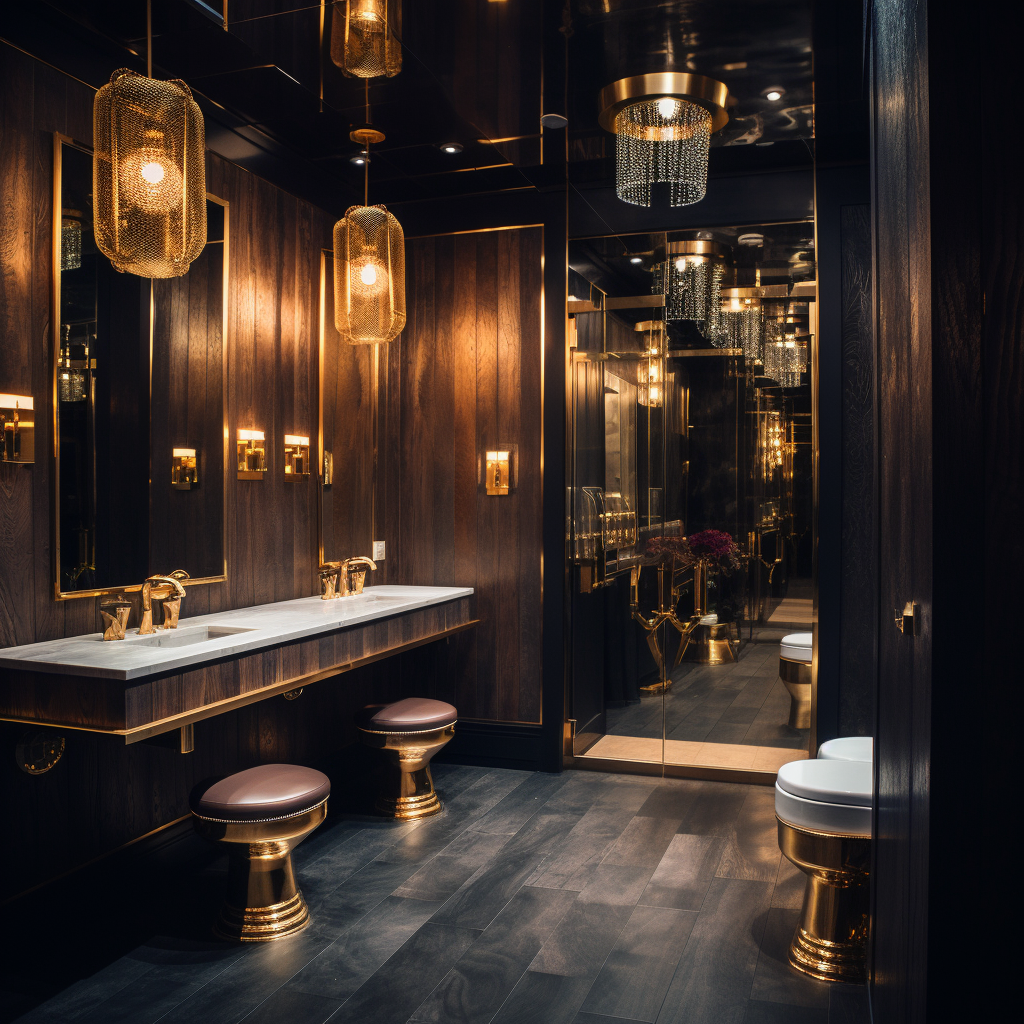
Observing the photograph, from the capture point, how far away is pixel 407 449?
4906mm

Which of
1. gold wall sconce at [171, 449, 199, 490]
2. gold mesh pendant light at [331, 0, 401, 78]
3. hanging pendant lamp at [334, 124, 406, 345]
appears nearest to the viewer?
gold mesh pendant light at [331, 0, 401, 78]

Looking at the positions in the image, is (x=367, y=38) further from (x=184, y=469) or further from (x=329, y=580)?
(x=329, y=580)

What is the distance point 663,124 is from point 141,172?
2101mm

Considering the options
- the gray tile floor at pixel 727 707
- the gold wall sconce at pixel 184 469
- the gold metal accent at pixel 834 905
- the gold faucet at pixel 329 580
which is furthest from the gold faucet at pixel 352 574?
the gold metal accent at pixel 834 905

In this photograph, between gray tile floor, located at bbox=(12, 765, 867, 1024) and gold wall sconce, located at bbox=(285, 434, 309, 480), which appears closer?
gray tile floor, located at bbox=(12, 765, 867, 1024)

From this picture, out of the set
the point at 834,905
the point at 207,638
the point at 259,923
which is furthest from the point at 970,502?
the point at 207,638

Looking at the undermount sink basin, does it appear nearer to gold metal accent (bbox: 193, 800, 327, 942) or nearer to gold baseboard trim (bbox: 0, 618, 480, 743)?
gold baseboard trim (bbox: 0, 618, 480, 743)

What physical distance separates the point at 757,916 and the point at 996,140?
2.64m

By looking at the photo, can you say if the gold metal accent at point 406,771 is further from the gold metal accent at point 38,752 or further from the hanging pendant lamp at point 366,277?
the hanging pendant lamp at point 366,277

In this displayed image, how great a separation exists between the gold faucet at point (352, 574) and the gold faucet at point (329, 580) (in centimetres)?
3

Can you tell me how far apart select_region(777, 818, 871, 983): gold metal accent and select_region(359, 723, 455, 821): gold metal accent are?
5.78 ft

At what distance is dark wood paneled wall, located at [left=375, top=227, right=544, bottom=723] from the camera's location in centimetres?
468

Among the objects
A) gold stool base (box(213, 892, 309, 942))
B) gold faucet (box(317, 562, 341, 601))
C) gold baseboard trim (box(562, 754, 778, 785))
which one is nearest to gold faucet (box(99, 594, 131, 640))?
gold stool base (box(213, 892, 309, 942))

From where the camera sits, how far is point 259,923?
111 inches
